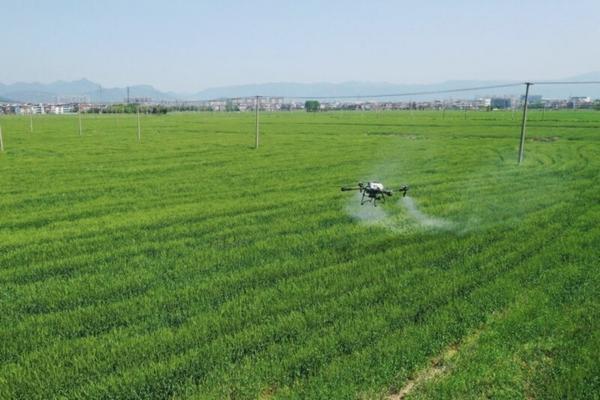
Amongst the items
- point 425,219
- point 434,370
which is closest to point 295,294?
point 434,370

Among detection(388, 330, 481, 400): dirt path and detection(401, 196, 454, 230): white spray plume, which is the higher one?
detection(401, 196, 454, 230): white spray plume

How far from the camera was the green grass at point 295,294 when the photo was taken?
561cm

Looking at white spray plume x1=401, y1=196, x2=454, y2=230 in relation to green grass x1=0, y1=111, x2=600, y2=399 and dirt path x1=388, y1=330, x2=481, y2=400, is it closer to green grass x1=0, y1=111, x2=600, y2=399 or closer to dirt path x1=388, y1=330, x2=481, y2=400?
green grass x1=0, y1=111, x2=600, y2=399

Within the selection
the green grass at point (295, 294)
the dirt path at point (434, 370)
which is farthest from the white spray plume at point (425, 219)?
the dirt path at point (434, 370)

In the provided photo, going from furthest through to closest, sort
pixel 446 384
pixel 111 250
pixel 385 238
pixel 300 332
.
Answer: pixel 385 238 < pixel 111 250 < pixel 300 332 < pixel 446 384

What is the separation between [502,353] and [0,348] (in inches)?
242

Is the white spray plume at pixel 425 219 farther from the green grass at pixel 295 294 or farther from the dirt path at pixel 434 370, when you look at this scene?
the dirt path at pixel 434 370

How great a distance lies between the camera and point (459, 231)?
1181 cm

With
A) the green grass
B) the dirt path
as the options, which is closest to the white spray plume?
the green grass

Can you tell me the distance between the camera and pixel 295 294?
7883mm

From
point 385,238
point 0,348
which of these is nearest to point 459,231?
point 385,238

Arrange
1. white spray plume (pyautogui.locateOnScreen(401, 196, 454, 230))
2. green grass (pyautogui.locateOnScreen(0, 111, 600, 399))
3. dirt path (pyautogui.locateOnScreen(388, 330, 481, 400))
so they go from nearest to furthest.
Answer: dirt path (pyautogui.locateOnScreen(388, 330, 481, 400)), green grass (pyautogui.locateOnScreen(0, 111, 600, 399)), white spray plume (pyautogui.locateOnScreen(401, 196, 454, 230))

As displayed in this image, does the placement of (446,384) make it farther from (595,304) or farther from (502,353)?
(595,304)

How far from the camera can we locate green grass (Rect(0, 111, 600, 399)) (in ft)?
18.4
